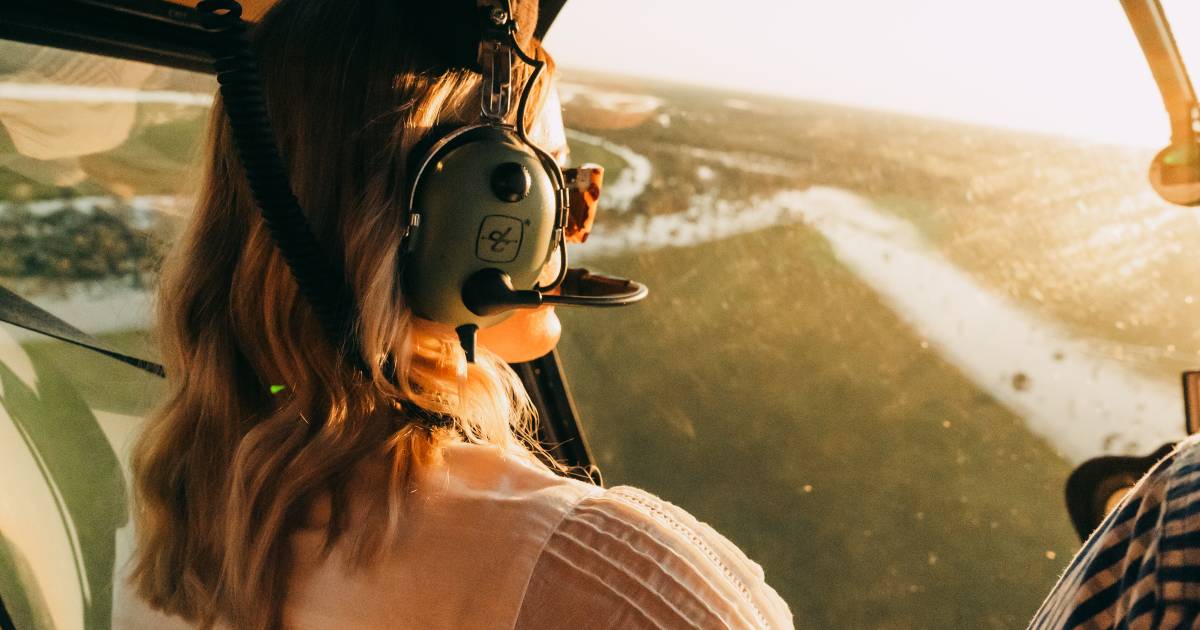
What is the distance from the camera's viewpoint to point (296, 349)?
70cm

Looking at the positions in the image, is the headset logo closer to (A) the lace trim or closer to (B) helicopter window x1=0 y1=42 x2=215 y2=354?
(A) the lace trim

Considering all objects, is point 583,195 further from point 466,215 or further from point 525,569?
point 525,569

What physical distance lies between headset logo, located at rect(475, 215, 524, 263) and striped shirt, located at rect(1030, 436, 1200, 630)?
477 millimetres

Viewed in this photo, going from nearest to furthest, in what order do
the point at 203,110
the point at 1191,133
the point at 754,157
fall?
the point at 1191,133, the point at 203,110, the point at 754,157

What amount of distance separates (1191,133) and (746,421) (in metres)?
4.56

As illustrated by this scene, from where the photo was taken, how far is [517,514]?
0.60 m

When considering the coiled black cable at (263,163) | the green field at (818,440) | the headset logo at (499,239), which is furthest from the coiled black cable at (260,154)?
the green field at (818,440)

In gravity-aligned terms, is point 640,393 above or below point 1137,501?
below

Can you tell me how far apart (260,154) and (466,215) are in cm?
16

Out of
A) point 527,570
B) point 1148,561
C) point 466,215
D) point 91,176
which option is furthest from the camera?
point 91,176

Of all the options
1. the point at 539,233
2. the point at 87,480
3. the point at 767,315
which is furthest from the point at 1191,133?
the point at 767,315

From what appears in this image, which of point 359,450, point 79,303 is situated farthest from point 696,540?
point 79,303

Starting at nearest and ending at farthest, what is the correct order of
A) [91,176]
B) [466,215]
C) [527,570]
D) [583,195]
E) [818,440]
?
[527,570], [466,215], [583,195], [91,176], [818,440]

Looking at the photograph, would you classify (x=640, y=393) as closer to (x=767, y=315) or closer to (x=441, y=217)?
(x=767, y=315)
